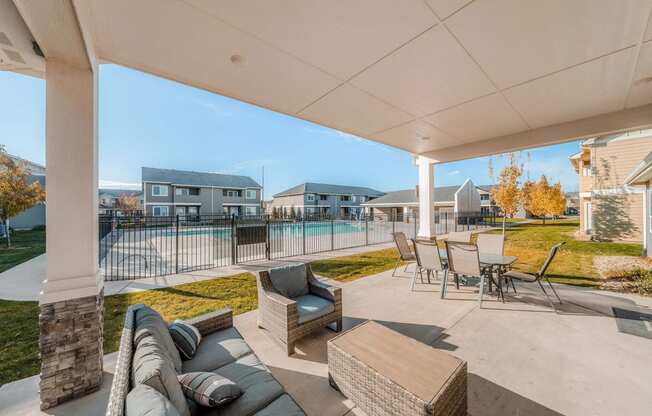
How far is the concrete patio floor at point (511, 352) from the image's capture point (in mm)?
2029

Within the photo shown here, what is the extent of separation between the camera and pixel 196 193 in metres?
27.3

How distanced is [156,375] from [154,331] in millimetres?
655

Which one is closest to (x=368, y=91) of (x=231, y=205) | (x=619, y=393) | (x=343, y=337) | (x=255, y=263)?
(x=343, y=337)

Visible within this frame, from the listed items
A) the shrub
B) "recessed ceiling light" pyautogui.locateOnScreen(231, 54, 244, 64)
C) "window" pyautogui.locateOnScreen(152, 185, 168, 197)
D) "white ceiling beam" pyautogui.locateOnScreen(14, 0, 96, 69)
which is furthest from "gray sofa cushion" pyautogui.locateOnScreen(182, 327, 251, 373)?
"window" pyautogui.locateOnScreen(152, 185, 168, 197)

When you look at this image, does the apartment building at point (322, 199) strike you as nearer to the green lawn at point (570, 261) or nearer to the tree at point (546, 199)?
the tree at point (546, 199)

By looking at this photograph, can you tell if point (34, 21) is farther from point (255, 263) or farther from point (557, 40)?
point (255, 263)

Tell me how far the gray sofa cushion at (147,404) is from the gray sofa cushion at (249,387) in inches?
21.4

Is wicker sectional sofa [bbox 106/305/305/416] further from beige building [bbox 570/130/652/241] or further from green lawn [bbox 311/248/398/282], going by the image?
beige building [bbox 570/130/652/241]

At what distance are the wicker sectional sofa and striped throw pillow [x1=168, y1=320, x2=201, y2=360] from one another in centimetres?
6

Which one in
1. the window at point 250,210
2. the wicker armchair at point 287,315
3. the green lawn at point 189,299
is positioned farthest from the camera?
A: the window at point 250,210

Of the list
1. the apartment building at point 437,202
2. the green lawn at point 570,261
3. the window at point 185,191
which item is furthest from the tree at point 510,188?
the window at point 185,191

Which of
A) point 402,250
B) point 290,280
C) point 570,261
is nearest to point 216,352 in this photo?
point 290,280

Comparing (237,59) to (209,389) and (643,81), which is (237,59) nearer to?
(209,389)

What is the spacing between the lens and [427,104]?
3.64 m
